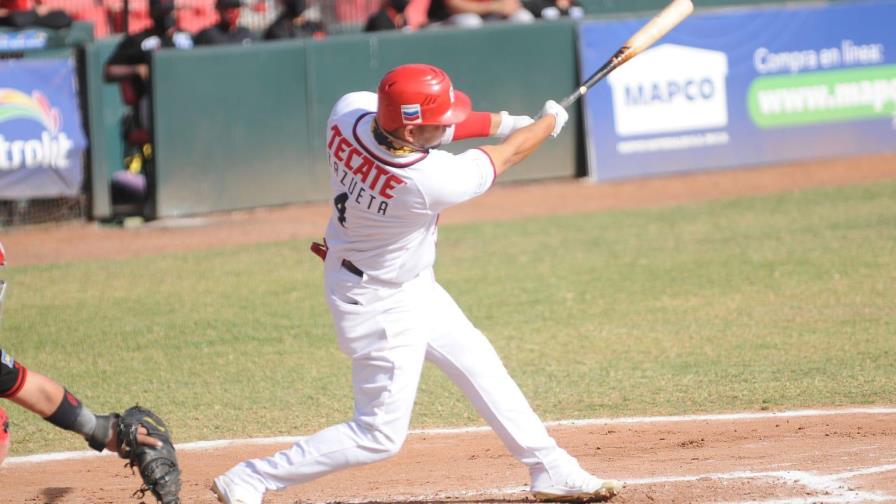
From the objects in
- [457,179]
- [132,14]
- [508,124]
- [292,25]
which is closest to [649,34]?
[508,124]

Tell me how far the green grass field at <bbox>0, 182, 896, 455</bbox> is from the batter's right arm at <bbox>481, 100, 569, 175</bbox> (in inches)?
85.4

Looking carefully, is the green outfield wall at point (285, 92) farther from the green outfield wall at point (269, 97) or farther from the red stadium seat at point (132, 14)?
the red stadium seat at point (132, 14)

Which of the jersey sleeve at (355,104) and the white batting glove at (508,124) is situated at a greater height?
the jersey sleeve at (355,104)

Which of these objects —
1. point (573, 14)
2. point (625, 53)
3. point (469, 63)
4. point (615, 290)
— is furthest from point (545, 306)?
point (573, 14)

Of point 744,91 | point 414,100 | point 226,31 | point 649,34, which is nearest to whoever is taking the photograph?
point 414,100

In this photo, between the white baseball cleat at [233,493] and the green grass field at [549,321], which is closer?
the white baseball cleat at [233,493]

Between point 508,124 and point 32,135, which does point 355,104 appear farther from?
point 32,135

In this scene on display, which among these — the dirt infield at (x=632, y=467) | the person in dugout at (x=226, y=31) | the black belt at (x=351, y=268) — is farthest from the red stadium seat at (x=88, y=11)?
the black belt at (x=351, y=268)

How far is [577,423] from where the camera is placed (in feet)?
21.2

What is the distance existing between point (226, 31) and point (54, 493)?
9002mm

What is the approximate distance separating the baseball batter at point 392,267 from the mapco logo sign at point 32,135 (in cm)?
863

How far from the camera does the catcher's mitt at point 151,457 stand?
4.72 metres

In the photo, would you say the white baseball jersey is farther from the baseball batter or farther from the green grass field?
the green grass field

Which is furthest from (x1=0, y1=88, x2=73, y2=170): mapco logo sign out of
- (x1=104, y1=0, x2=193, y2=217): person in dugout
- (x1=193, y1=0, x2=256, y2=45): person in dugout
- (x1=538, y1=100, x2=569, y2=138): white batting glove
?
(x1=538, y1=100, x2=569, y2=138): white batting glove
